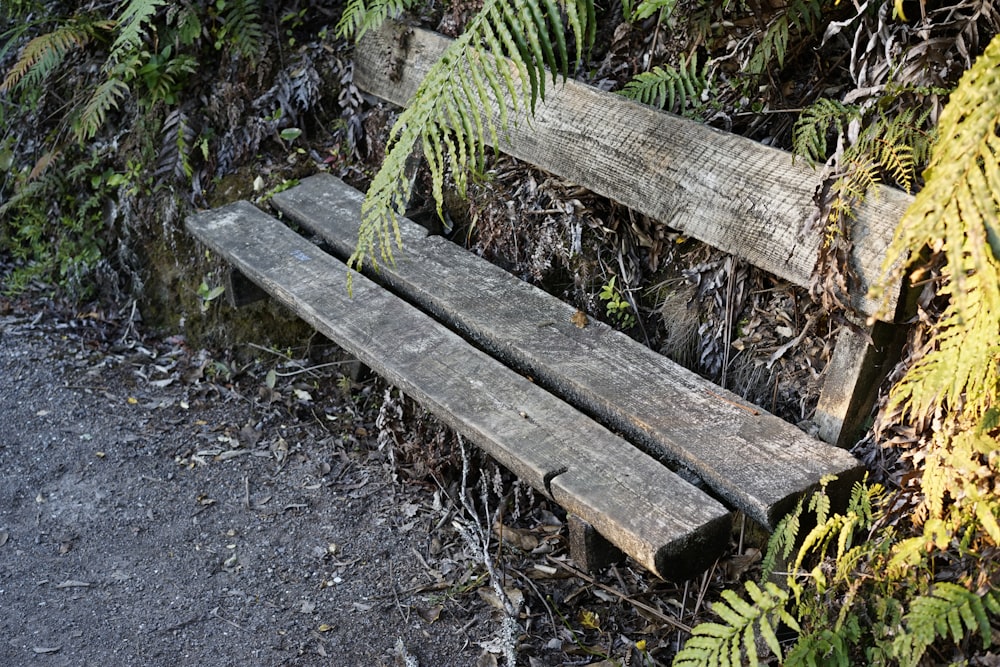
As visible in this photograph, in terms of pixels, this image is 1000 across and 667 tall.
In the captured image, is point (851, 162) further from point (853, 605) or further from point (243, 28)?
point (243, 28)

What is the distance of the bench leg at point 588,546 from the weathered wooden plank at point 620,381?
0.29 m

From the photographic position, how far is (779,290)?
2975mm

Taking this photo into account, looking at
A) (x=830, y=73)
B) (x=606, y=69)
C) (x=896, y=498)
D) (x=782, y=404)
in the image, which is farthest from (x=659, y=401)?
(x=606, y=69)

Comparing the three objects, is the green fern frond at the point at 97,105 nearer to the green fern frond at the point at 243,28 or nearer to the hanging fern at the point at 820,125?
the green fern frond at the point at 243,28

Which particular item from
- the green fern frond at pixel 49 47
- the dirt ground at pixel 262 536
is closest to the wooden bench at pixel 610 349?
the dirt ground at pixel 262 536

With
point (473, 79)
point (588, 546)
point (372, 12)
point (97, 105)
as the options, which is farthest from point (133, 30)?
point (588, 546)

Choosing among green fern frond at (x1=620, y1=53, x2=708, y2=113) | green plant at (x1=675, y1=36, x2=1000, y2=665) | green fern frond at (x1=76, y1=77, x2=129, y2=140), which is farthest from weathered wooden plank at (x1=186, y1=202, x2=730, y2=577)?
green fern frond at (x1=620, y1=53, x2=708, y2=113)

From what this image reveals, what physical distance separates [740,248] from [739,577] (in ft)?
3.13

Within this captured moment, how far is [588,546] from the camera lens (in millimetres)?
2523

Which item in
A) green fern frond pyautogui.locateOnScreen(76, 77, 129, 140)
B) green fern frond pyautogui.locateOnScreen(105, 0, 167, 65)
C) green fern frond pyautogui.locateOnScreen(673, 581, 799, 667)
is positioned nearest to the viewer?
green fern frond pyautogui.locateOnScreen(673, 581, 799, 667)

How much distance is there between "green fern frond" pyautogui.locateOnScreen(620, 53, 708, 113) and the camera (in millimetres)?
3215

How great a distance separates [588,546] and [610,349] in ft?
2.35

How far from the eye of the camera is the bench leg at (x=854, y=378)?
263 cm

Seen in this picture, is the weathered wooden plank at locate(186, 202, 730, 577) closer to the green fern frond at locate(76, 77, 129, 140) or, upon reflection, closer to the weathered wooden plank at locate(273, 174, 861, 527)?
the weathered wooden plank at locate(273, 174, 861, 527)
